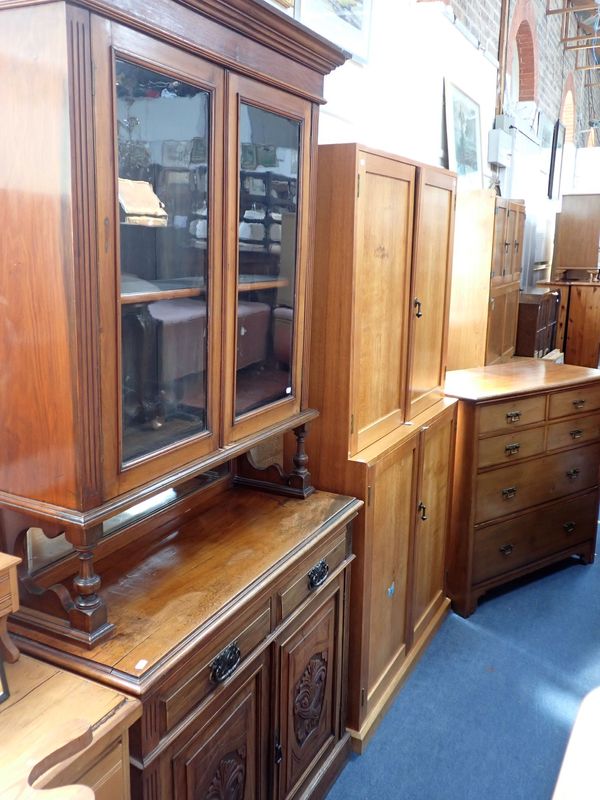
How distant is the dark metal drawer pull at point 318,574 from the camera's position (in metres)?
2.00

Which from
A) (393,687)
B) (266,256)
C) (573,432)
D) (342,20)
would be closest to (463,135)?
(342,20)

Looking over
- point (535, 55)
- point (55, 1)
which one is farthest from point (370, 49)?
point (535, 55)

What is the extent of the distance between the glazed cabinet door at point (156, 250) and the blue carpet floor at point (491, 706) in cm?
151

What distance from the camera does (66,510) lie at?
4.29ft

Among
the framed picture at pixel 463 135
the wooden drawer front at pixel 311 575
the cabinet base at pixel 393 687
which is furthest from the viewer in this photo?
the framed picture at pixel 463 135

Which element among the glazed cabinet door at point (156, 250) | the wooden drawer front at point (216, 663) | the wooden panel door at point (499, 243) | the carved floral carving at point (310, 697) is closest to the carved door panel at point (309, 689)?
the carved floral carving at point (310, 697)

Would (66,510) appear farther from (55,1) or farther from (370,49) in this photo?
(370,49)

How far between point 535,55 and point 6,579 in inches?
271

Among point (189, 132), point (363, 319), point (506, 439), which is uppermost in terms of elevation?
point (189, 132)

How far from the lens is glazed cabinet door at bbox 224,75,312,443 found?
163 cm

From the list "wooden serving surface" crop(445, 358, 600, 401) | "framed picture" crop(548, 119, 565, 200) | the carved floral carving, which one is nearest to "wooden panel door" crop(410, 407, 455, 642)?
"wooden serving surface" crop(445, 358, 600, 401)

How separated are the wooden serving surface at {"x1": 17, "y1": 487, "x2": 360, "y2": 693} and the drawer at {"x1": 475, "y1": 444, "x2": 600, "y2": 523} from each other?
135cm

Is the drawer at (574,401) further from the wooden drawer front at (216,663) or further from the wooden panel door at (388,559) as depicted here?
the wooden drawer front at (216,663)

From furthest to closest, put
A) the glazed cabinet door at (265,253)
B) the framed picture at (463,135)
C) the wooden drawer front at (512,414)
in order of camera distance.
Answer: the framed picture at (463,135), the wooden drawer front at (512,414), the glazed cabinet door at (265,253)
